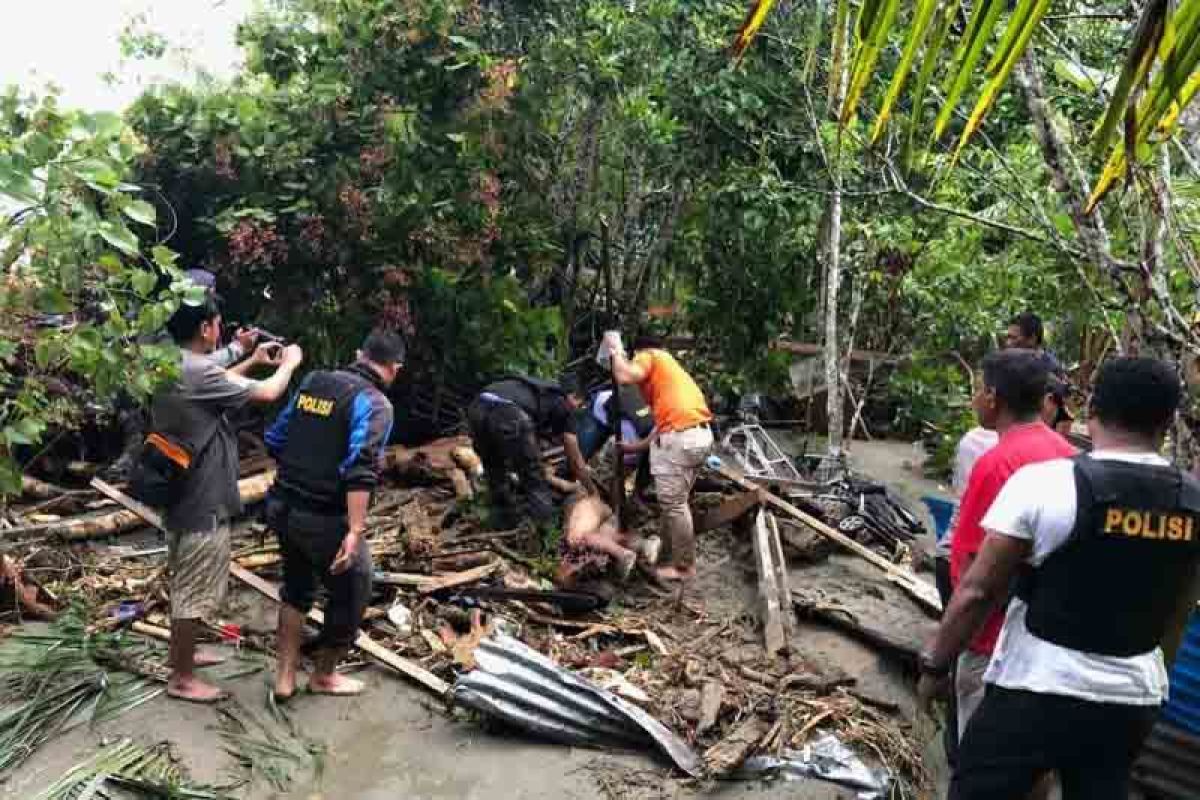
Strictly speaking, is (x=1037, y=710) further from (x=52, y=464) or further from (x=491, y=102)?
(x=52, y=464)

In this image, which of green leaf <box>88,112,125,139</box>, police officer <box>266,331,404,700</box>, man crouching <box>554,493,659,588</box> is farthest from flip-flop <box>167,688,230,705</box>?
green leaf <box>88,112,125,139</box>

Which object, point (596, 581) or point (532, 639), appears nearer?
point (532, 639)

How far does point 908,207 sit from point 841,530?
377cm

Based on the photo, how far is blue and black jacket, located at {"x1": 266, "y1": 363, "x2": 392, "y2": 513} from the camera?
4605mm

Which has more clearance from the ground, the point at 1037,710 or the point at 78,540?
the point at 1037,710

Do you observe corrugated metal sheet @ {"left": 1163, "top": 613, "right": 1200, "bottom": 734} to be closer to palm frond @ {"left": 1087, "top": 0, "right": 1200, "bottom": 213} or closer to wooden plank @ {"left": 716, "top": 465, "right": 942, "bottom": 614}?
wooden plank @ {"left": 716, "top": 465, "right": 942, "bottom": 614}

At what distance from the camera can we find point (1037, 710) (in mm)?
2668

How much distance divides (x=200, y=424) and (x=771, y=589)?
12.9ft

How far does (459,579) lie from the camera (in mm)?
6316

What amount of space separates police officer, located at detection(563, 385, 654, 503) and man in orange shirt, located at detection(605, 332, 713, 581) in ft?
1.91

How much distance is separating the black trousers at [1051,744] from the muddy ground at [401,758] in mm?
1734

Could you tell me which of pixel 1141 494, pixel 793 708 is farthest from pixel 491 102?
pixel 1141 494

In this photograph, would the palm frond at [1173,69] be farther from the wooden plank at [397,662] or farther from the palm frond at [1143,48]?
the wooden plank at [397,662]

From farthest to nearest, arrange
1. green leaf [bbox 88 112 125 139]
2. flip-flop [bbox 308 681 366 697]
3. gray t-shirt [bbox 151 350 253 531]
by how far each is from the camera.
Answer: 1. flip-flop [bbox 308 681 366 697]
2. gray t-shirt [bbox 151 350 253 531]
3. green leaf [bbox 88 112 125 139]
